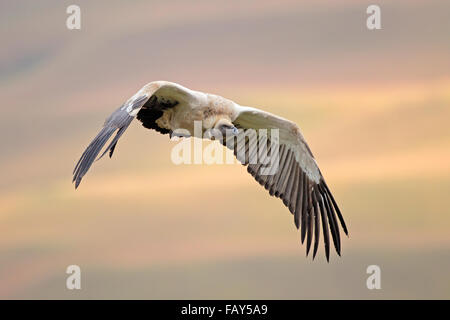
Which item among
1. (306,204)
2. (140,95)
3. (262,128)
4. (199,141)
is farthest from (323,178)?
(140,95)

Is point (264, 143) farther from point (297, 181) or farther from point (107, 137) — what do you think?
point (107, 137)

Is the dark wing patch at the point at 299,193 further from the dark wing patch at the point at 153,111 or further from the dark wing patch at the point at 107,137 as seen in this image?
the dark wing patch at the point at 107,137

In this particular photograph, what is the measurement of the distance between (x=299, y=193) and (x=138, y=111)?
11.6ft

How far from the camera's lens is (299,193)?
1262cm

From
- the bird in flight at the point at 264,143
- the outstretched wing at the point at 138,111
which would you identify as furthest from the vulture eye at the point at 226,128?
the outstretched wing at the point at 138,111

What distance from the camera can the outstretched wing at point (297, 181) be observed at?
1241 centimetres

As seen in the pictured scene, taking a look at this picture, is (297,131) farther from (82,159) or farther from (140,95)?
(82,159)

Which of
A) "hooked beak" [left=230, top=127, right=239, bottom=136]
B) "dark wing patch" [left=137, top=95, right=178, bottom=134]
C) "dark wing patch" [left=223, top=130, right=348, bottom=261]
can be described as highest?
"dark wing patch" [left=137, top=95, right=178, bottom=134]

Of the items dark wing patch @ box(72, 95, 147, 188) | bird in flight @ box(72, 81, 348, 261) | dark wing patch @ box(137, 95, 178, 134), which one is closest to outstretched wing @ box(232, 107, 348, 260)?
bird in flight @ box(72, 81, 348, 261)

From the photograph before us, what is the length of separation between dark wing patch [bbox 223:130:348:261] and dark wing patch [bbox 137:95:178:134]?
1.38 meters

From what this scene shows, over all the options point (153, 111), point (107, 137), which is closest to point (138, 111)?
point (107, 137)

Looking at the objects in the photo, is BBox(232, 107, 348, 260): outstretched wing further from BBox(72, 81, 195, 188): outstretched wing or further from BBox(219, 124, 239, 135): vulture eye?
BBox(72, 81, 195, 188): outstretched wing

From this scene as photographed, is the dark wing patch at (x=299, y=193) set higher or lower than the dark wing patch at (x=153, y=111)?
lower

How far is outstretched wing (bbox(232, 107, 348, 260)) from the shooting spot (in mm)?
12406
